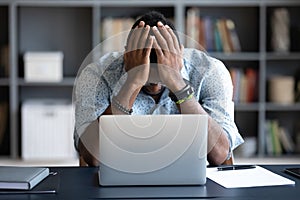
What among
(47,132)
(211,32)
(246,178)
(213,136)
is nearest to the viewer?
(246,178)

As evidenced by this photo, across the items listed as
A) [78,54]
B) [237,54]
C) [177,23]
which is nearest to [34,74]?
[78,54]

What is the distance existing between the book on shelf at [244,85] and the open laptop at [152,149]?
2.60m

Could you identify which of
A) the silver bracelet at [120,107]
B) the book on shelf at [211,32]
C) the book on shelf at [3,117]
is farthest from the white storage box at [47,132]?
the silver bracelet at [120,107]

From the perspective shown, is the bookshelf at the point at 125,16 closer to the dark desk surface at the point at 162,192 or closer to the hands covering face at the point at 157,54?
the hands covering face at the point at 157,54

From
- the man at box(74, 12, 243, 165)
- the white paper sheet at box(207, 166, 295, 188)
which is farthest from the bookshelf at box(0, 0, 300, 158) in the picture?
the white paper sheet at box(207, 166, 295, 188)

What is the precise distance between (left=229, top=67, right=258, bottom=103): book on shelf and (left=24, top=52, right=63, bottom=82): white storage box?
50.4 inches

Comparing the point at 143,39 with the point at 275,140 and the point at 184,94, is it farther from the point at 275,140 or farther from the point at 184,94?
the point at 275,140

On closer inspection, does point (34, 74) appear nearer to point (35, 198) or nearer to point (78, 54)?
point (78, 54)

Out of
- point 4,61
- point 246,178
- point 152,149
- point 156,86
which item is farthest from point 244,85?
point 152,149

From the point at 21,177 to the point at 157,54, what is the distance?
58cm

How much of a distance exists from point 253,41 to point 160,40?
2609mm

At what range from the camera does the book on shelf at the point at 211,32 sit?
387 cm

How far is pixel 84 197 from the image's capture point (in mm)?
1306

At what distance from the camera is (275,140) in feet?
13.0
